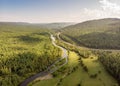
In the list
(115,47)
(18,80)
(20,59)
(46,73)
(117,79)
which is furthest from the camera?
(115,47)

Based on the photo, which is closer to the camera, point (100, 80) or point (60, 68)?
point (100, 80)

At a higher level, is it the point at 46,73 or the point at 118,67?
the point at 118,67

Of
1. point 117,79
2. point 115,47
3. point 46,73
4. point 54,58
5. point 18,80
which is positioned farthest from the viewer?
point 115,47

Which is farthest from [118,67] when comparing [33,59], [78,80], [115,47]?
[115,47]

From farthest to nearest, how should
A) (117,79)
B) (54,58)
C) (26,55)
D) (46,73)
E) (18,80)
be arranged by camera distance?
(54,58)
(26,55)
(46,73)
(18,80)
(117,79)

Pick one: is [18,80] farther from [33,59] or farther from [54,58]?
[54,58]

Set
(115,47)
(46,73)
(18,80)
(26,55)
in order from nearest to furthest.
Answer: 1. (18,80)
2. (46,73)
3. (26,55)
4. (115,47)

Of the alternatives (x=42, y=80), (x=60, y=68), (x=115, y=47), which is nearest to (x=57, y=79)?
(x=42, y=80)

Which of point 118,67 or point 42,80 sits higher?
point 118,67

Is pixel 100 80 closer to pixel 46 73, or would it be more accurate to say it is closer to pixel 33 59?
pixel 46 73
